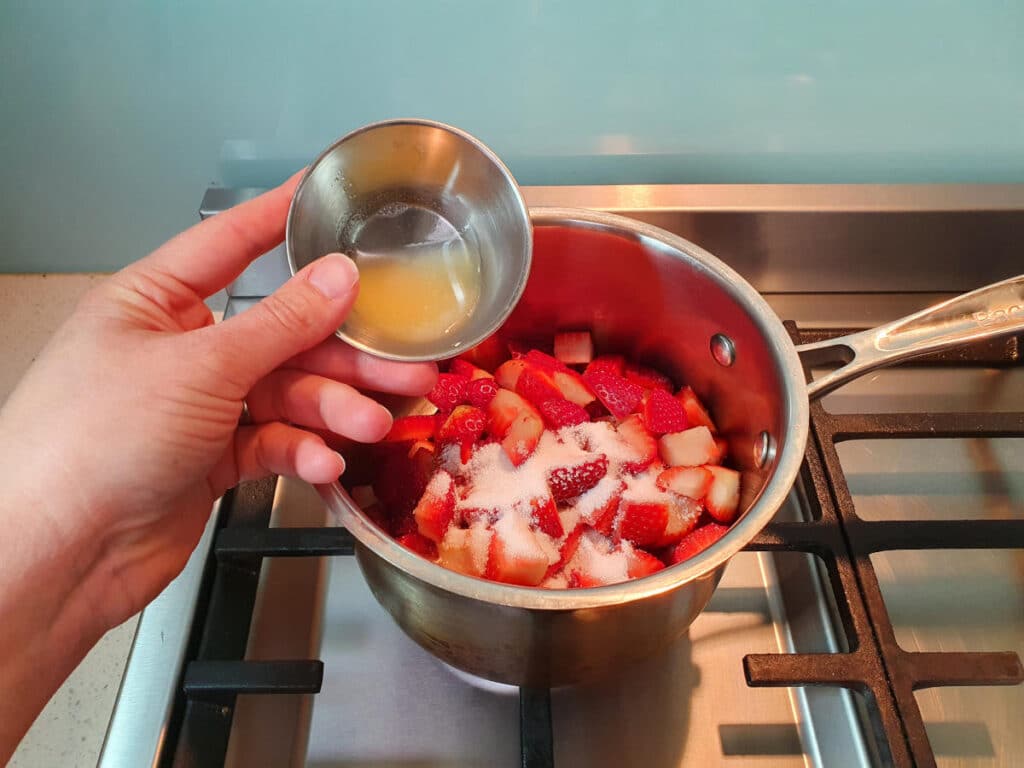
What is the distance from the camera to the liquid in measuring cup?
→ 0.70 meters

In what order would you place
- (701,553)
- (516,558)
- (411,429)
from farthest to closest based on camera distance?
1. (411,429)
2. (516,558)
3. (701,553)

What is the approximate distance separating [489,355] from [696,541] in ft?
0.97

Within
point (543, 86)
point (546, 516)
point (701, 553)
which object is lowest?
point (701, 553)

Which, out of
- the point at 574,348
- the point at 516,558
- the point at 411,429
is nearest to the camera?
the point at 516,558

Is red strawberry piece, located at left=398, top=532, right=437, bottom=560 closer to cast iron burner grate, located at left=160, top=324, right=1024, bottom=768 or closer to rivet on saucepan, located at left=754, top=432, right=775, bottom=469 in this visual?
cast iron burner grate, located at left=160, top=324, right=1024, bottom=768

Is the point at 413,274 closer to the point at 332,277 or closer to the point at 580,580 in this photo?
the point at 332,277

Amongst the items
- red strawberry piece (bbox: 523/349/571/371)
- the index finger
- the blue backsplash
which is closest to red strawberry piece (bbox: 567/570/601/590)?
red strawberry piece (bbox: 523/349/571/371)

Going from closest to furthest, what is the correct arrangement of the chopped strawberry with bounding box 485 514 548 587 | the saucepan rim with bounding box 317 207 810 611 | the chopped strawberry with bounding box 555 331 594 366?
the saucepan rim with bounding box 317 207 810 611, the chopped strawberry with bounding box 485 514 548 587, the chopped strawberry with bounding box 555 331 594 366

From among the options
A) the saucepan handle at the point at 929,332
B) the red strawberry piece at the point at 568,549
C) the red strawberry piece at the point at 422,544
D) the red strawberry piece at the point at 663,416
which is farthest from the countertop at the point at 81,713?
the saucepan handle at the point at 929,332

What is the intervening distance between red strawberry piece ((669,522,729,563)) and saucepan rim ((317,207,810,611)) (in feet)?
0.34

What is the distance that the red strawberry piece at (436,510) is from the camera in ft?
2.22

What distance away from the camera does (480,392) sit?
30.7 inches

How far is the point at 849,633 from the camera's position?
0.68m

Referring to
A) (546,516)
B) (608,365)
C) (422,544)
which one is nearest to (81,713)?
(422,544)
